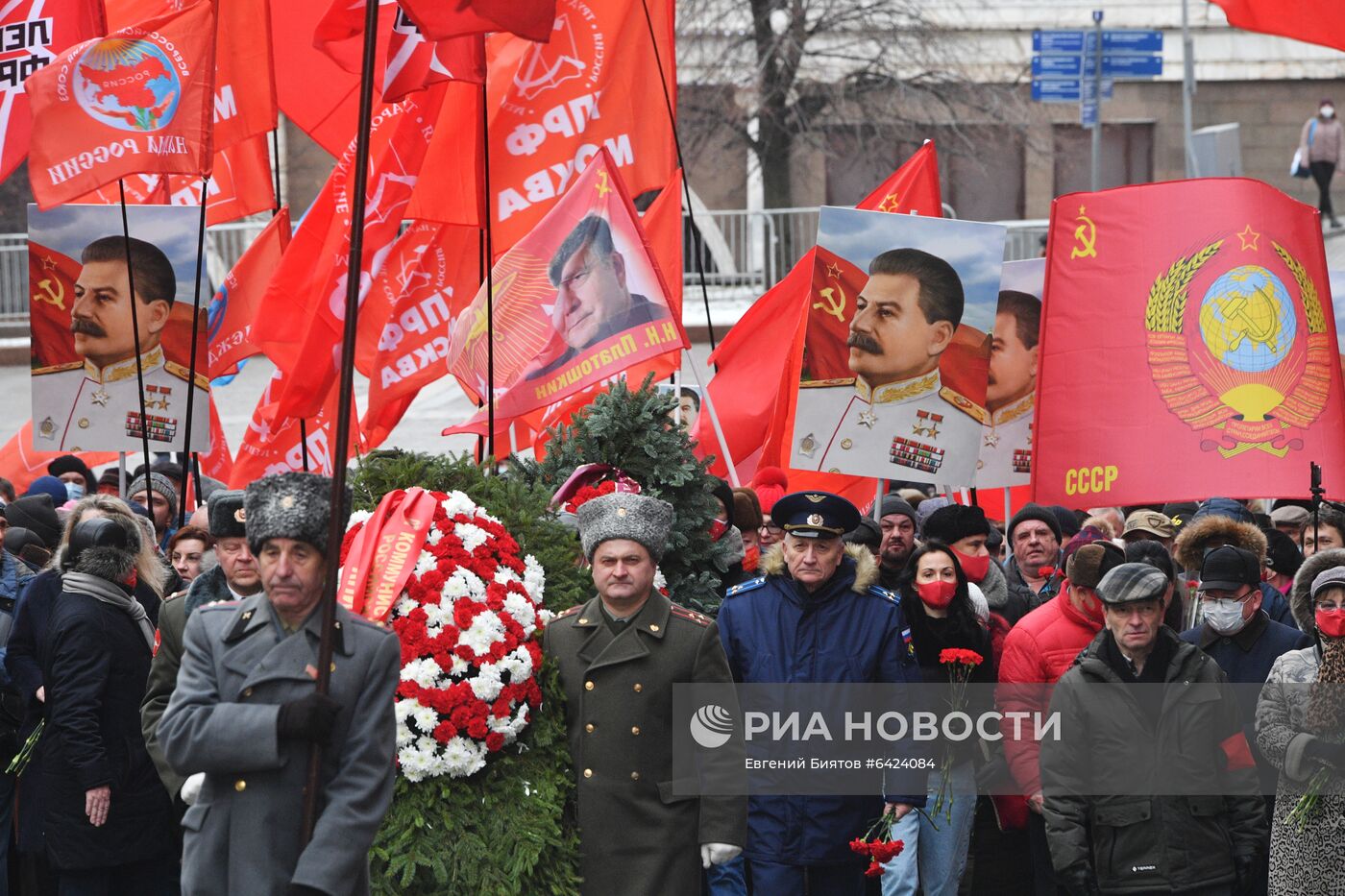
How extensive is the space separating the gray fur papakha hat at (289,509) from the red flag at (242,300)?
22.5 feet

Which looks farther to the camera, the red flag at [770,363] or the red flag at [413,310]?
the red flag at [770,363]

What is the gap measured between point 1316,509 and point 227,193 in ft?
23.5

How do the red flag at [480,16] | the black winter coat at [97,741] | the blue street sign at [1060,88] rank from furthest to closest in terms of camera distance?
1. the blue street sign at [1060,88]
2. the red flag at [480,16]
3. the black winter coat at [97,741]

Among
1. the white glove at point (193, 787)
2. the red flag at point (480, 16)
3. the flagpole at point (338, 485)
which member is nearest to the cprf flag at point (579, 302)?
the red flag at point (480, 16)

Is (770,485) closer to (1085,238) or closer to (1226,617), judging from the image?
(1085,238)

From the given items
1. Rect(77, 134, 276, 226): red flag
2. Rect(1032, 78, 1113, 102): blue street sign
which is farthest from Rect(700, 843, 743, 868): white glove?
Rect(1032, 78, 1113, 102): blue street sign

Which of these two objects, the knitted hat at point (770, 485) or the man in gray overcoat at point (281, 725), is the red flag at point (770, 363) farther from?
the man in gray overcoat at point (281, 725)

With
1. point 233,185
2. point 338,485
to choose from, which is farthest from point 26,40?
point 338,485

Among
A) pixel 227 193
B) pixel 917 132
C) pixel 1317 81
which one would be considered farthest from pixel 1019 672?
pixel 1317 81

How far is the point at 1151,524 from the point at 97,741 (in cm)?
492

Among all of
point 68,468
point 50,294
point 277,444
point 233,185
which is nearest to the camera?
point 50,294

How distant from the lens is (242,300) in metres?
12.1

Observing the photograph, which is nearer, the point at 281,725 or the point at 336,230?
the point at 281,725

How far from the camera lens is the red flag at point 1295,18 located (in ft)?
26.0
